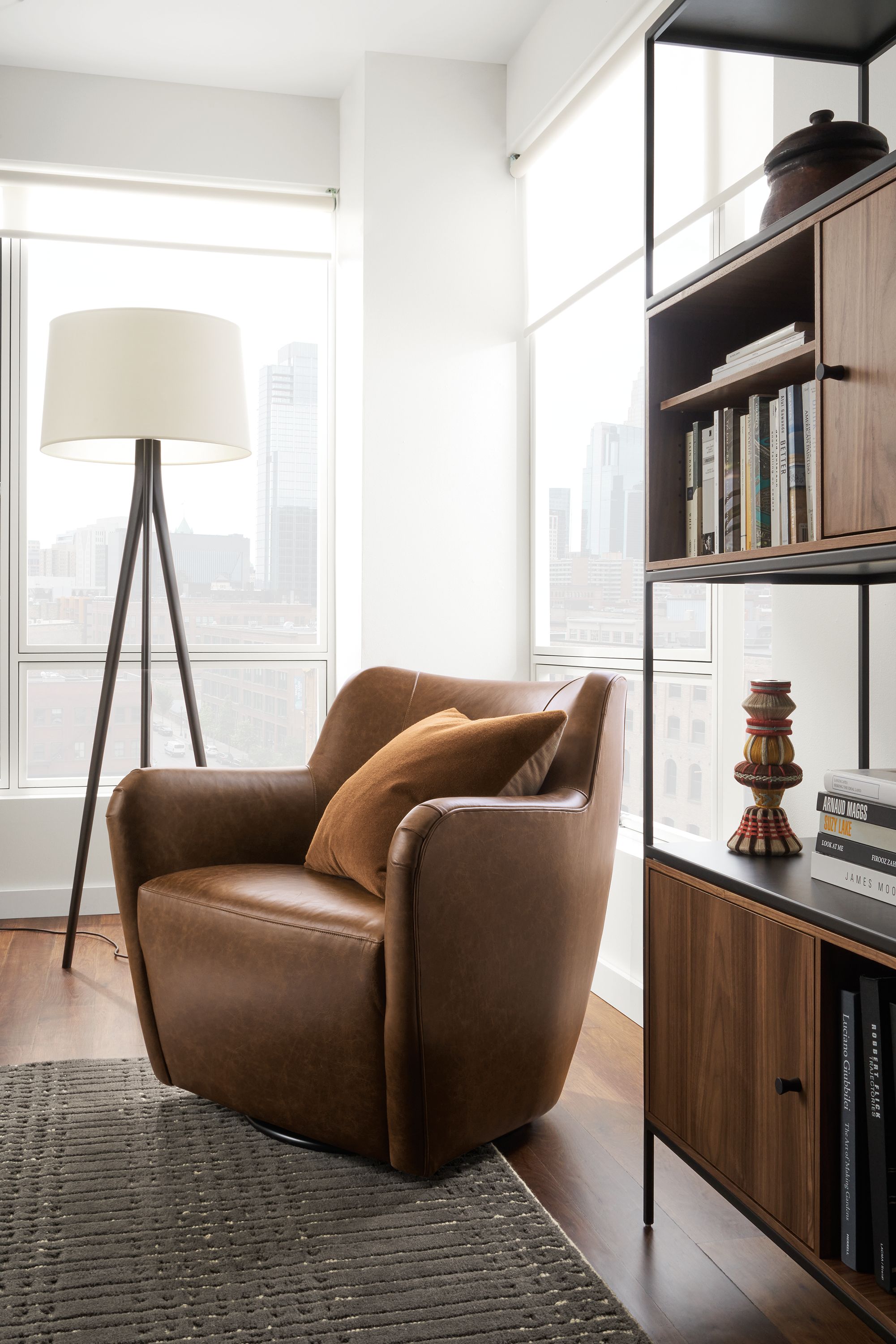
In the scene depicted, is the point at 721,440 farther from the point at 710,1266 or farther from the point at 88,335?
the point at 88,335

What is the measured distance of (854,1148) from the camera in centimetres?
127

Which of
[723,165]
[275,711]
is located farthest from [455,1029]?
[275,711]

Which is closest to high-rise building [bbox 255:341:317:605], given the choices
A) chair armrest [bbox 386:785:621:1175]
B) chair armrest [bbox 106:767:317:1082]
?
chair armrest [bbox 106:767:317:1082]

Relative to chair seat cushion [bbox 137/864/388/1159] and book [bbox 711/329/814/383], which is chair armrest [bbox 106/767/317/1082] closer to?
chair seat cushion [bbox 137/864/388/1159]

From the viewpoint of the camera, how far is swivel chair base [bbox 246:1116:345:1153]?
6.29 ft

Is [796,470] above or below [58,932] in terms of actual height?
above

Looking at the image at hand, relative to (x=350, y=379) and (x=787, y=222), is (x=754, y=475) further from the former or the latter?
(x=350, y=379)

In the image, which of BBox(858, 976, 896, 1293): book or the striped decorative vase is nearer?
BBox(858, 976, 896, 1293): book

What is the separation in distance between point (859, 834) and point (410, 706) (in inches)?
50.8

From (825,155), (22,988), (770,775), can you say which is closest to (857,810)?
(770,775)

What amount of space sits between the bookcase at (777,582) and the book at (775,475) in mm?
51

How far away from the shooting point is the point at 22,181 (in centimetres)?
358

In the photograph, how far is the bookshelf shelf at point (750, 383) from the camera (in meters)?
1.45

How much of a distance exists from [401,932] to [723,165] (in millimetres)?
1796
